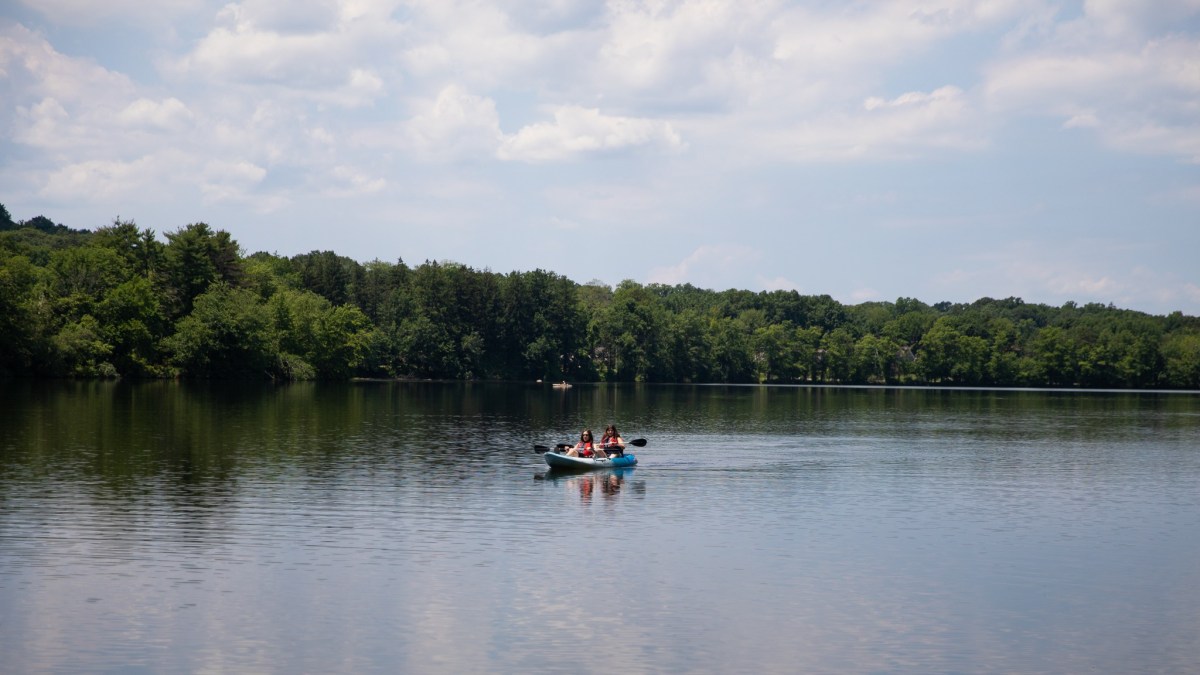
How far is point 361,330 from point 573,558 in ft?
397

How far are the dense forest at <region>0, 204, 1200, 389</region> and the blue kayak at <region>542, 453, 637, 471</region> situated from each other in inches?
2717

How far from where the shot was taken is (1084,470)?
47.3 meters

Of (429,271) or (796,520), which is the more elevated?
(429,271)

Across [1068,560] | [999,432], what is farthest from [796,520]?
[999,432]

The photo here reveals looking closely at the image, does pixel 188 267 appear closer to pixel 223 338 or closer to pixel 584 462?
pixel 223 338

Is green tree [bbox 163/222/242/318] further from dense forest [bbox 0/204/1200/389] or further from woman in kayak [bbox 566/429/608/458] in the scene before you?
woman in kayak [bbox 566/429/608/458]

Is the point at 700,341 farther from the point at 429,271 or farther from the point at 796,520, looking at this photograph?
the point at 796,520

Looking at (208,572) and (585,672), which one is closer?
(585,672)

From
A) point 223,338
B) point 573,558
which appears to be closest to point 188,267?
point 223,338

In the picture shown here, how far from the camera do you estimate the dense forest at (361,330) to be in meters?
105

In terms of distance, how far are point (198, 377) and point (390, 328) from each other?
43.3 metres

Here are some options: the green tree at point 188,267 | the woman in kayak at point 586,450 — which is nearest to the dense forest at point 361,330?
the green tree at point 188,267

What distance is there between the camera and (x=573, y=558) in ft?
83.4

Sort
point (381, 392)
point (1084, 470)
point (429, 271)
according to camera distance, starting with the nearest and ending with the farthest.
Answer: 1. point (1084, 470)
2. point (381, 392)
3. point (429, 271)
